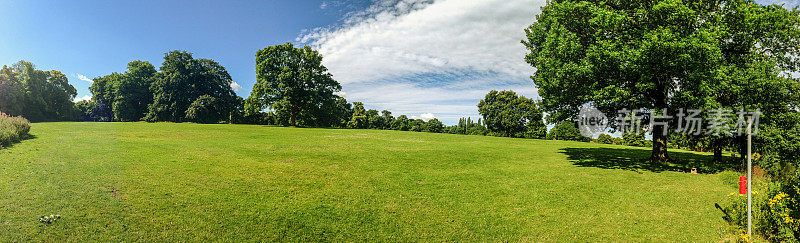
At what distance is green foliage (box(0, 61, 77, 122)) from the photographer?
24.0m

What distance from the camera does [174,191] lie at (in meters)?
7.46

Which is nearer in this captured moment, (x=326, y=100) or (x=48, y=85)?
(x=48, y=85)

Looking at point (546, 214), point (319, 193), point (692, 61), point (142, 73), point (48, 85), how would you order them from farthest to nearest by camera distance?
1. point (142, 73)
2. point (48, 85)
3. point (692, 61)
4. point (319, 193)
5. point (546, 214)

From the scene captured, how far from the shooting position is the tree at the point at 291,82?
41062 millimetres

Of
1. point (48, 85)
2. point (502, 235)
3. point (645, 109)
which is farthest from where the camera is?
point (48, 85)

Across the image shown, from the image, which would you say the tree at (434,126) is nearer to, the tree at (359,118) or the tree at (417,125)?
the tree at (417,125)

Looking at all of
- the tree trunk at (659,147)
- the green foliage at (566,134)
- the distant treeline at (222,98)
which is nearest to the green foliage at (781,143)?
the tree trunk at (659,147)

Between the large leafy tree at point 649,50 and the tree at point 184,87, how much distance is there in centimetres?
5207

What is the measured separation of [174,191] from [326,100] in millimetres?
37349

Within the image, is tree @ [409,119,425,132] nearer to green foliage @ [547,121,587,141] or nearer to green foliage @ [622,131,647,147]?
green foliage @ [547,121,587,141]

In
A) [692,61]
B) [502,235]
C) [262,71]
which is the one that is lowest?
[502,235]

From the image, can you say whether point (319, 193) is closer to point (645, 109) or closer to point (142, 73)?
point (645, 109)

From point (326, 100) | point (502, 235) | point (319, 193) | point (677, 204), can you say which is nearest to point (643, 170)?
point (677, 204)

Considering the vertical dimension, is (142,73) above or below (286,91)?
above
